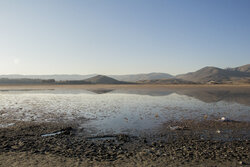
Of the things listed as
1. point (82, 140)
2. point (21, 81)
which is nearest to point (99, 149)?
point (82, 140)

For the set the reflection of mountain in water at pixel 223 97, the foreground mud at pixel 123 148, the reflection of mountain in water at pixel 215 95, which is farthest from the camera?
the reflection of mountain in water at pixel 215 95

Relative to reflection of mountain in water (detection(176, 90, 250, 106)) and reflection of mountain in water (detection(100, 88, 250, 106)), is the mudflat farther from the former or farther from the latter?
reflection of mountain in water (detection(100, 88, 250, 106))

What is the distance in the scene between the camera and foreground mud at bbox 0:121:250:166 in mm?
7840

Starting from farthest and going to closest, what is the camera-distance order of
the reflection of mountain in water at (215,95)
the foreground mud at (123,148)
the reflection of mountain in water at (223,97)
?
the reflection of mountain in water at (215,95) → the reflection of mountain in water at (223,97) → the foreground mud at (123,148)

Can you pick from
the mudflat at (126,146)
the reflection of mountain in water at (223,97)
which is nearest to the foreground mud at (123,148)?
the mudflat at (126,146)

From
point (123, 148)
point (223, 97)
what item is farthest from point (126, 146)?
A: point (223, 97)

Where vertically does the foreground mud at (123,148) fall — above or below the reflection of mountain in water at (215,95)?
below

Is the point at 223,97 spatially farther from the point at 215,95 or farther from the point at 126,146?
the point at 126,146

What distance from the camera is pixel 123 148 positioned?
31.2 ft

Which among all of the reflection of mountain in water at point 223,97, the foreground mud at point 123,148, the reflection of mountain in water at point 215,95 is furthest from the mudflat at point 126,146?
the reflection of mountain in water at point 215,95

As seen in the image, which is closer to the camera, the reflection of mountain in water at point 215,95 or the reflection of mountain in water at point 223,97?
the reflection of mountain in water at point 223,97

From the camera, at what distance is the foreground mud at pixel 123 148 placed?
25.7ft

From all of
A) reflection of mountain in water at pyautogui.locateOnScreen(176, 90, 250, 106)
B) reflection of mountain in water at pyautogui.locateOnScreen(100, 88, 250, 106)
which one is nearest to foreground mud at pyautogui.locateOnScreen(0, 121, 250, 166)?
reflection of mountain in water at pyautogui.locateOnScreen(176, 90, 250, 106)

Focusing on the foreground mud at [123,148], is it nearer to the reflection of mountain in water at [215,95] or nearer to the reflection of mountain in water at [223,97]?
the reflection of mountain in water at [223,97]
